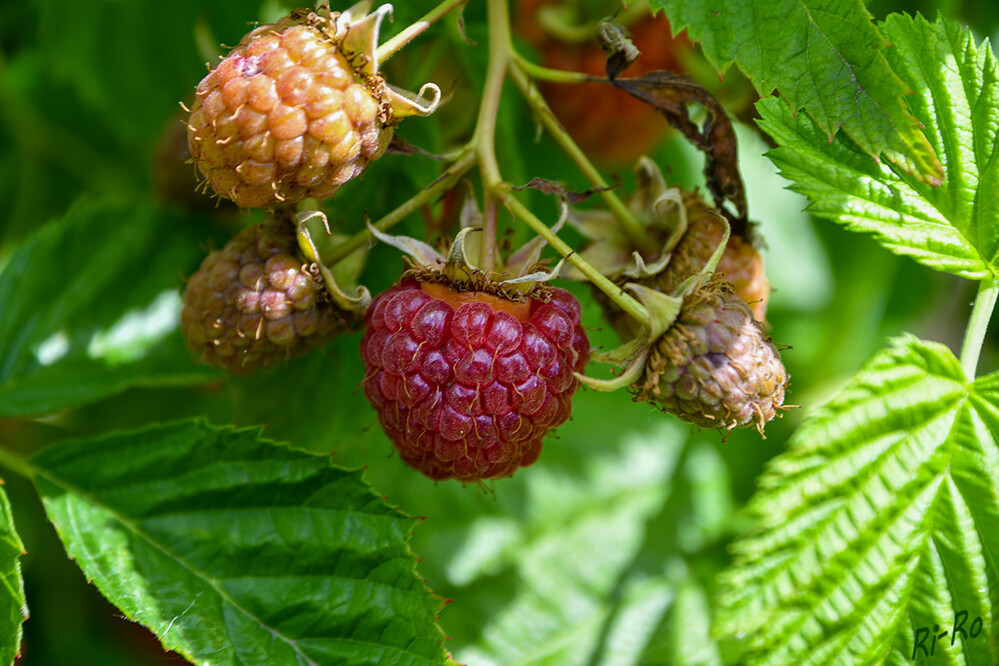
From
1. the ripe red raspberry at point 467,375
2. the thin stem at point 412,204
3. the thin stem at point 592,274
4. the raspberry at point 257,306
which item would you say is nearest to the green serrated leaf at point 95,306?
the raspberry at point 257,306

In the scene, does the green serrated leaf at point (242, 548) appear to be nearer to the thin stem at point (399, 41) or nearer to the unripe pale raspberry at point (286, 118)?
the unripe pale raspberry at point (286, 118)

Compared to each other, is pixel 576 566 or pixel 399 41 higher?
pixel 399 41

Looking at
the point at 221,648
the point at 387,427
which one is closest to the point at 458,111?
the point at 387,427

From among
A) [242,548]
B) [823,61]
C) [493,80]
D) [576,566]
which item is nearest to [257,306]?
[242,548]

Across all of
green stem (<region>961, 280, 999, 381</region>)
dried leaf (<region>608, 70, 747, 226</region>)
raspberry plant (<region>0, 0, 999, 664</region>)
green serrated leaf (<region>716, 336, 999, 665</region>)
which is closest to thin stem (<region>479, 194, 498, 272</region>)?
raspberry plant (<region>0, 0, 999, 664</region>)

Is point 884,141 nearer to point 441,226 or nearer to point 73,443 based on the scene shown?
point 441,226

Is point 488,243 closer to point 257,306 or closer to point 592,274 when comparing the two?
point 592,274
